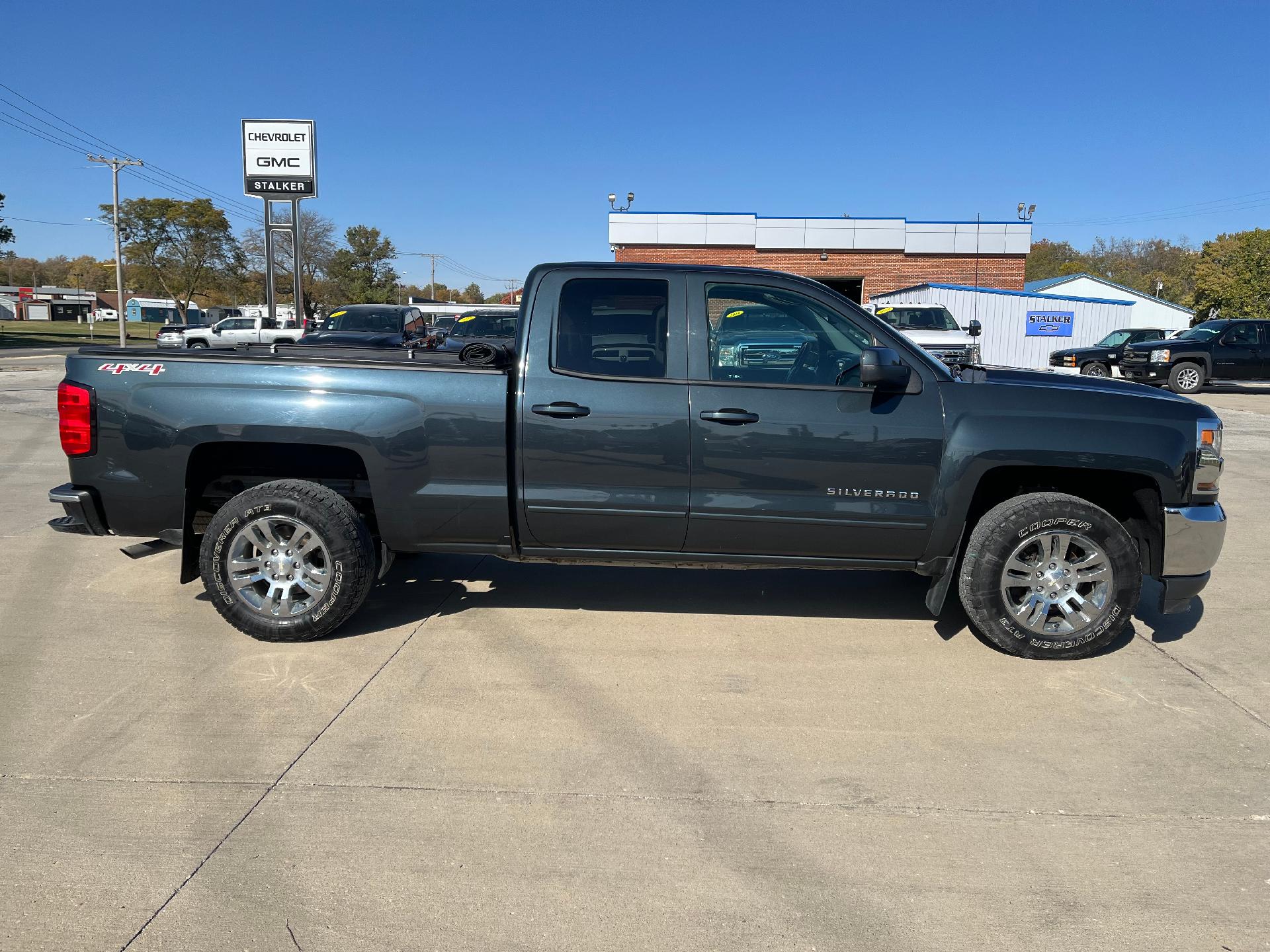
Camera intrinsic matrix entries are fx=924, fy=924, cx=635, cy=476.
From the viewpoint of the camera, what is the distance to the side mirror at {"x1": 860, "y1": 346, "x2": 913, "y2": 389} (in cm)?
Result: 427

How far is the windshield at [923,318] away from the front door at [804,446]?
17946 millimetres

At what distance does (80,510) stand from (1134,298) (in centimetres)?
4932

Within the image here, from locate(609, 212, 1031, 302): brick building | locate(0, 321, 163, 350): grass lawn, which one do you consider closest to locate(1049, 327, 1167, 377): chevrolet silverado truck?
locate(609, 212, 1031, 302): brick building

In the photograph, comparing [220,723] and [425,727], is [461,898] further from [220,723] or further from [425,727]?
[220,723]

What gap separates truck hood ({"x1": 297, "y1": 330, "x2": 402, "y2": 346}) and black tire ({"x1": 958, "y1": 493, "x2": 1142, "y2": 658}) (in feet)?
49.1

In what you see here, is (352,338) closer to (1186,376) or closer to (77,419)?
(77,419)

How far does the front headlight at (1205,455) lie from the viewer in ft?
14.8

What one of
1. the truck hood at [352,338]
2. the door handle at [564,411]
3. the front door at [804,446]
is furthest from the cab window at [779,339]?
the truck hood at [352,338]

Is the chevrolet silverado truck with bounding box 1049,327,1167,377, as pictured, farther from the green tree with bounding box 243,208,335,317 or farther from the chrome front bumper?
the green tree with bounding box 243,208,335,317

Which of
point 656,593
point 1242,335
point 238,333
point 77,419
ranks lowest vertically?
point 656,593

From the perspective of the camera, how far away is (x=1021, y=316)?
33031 millimetres

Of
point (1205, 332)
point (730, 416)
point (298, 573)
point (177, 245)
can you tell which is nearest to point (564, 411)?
point (730, 416)

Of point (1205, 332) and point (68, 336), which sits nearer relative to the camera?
point (1205, 332)

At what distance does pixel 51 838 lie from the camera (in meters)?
3.03
